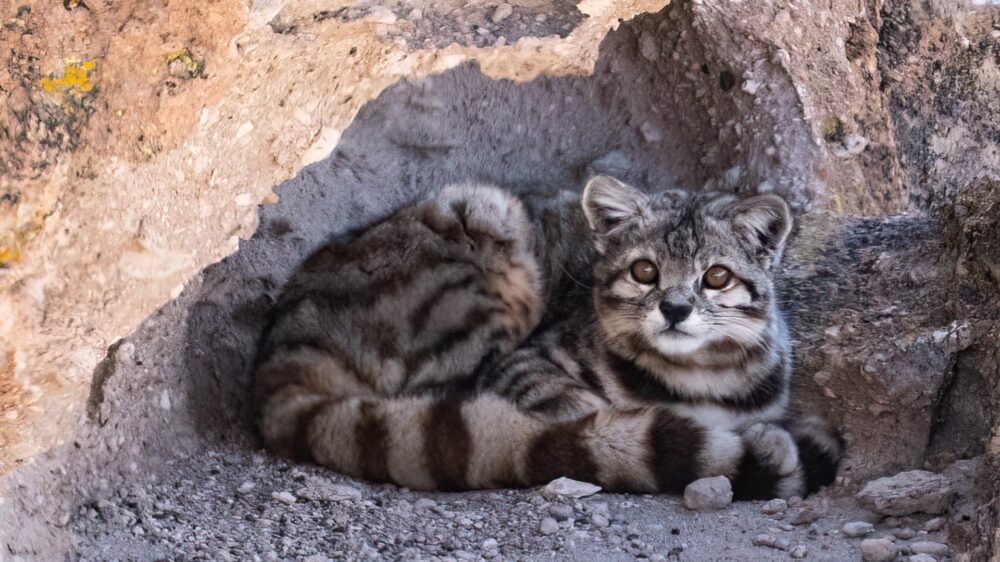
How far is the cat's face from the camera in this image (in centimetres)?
381

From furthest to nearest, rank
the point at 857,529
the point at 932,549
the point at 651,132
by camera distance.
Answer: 1. the point at 651,132
2. the point at 857,529
3. the point at 932,549

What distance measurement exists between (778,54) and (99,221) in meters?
2.93

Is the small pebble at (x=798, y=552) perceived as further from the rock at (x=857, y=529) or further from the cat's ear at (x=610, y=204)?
the cat's ear at (x=610, y=204)

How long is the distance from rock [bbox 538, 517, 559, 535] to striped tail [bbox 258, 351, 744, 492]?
326 millimetres

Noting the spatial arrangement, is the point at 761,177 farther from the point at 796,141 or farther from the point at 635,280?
the point at 635,280

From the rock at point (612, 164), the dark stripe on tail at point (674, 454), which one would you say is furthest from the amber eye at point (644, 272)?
the rock at point (612, 164)

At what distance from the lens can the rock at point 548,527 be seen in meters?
3.23

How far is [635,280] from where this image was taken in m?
4.00

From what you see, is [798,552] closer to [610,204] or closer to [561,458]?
[561,458]

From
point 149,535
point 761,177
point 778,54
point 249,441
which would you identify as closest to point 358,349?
point 249,441

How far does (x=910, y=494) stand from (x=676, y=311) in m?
1.00

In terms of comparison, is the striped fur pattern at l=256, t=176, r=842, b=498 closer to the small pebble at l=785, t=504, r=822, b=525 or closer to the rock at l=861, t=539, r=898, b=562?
the small pebble at l=785, t=504, r=822, b=525

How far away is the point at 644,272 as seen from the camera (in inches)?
156

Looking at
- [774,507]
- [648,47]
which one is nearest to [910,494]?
[774,507]
